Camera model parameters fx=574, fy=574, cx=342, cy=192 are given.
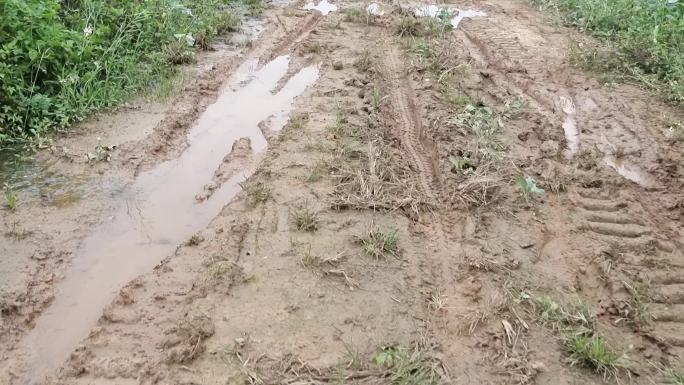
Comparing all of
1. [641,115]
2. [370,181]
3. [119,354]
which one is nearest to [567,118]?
[641,115]

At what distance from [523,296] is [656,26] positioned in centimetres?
485

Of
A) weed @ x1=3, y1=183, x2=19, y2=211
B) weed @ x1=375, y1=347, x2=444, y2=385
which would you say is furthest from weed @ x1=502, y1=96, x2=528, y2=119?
weed @ x1=3, y1=183, x2=19, y2=211

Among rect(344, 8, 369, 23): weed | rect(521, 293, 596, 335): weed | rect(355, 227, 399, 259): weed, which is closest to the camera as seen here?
rect(521, 293, 596, 335): weed

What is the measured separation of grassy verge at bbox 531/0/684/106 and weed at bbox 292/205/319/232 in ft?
13.9

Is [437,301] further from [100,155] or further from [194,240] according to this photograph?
[100,155]

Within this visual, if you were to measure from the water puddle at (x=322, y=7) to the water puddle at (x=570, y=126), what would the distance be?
157 inches

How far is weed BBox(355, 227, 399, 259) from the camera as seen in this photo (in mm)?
3945

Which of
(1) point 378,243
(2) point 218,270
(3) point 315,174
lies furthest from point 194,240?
(1) point 378,243

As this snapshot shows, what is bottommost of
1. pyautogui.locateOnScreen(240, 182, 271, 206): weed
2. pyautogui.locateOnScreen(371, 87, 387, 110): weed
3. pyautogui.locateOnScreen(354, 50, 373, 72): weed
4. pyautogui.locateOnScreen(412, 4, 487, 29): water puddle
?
pyautogui.locateOnScreen(412, 4, 487, 29): water puddle

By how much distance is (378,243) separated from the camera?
3996 mm

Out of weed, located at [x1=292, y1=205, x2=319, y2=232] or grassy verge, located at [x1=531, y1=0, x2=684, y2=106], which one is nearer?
weed, located at [x1=292, y1=205, x2=319, y2=232]

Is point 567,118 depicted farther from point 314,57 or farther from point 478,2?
point 478,2

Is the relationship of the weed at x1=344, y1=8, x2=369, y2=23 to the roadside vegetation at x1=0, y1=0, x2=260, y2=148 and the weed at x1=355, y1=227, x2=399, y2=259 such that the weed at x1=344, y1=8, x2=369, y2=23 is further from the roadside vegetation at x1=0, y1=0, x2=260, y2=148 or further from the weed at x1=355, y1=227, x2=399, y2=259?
the weed at x1=355, y1=227, x2=399, y2=259

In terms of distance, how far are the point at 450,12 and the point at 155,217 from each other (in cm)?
612
